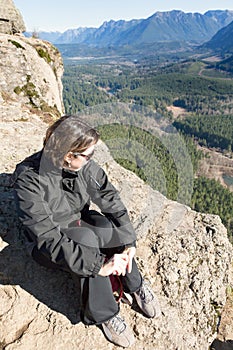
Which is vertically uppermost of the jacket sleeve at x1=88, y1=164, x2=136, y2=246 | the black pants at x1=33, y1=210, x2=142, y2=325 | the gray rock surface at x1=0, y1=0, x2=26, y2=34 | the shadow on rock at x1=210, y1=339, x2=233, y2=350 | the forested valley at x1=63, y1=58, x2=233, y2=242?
the gray rock surface at x1=0, y1=0, x2=26, y2=34

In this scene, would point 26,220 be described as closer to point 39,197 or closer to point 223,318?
point 39,197

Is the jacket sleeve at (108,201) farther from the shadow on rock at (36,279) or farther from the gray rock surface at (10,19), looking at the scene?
the gray rock surface at (10,19)

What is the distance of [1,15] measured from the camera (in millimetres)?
15383

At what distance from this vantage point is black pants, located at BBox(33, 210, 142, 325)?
330cm

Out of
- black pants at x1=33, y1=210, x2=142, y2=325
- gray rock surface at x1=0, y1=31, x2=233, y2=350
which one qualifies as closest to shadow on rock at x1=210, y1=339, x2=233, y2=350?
gray rock surface at x1=0, y1=31, x2=233, y2=350

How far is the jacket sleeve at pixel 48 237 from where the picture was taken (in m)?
3.05

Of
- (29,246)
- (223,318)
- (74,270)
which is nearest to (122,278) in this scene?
(74,270)

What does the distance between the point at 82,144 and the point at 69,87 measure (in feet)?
409

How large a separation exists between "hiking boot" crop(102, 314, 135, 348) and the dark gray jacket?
95 cm

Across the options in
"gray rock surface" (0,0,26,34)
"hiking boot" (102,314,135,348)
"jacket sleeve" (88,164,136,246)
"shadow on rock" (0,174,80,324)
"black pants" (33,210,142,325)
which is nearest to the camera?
"black pants" (33,210,142,325)

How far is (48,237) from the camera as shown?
3102 millimetres

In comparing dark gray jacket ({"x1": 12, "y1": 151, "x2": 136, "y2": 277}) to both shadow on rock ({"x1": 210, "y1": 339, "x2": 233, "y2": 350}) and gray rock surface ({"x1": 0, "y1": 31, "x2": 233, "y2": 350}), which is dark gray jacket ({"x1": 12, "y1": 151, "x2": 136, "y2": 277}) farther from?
shadow on rock ({"x1": 210, "y1": 339, "x2": 233, "y2": 350})

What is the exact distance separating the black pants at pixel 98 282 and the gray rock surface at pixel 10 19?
49.6ft

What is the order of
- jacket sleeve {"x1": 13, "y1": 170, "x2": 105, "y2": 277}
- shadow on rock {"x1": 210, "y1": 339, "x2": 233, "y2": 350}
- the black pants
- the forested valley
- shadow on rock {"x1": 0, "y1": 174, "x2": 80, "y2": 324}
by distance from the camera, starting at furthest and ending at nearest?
the forested valley
shadow on rock {"x1": 210, "y1": 339, "x2": 233, "y2": 350}
shadow on rock {"x1": 0, "y1": 174, "x2": 80, "y2": 324}
the black pants
jacket sleeve {"x1": 13, "y1": 170, "x2": 105, "y2": 277}
